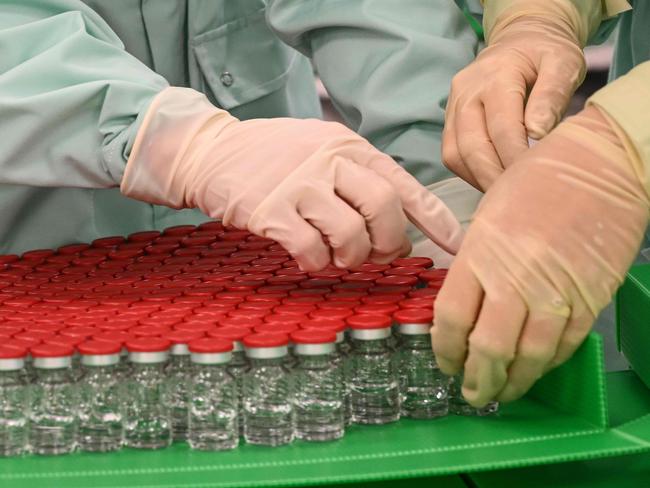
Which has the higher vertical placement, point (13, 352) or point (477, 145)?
point (477, 145)

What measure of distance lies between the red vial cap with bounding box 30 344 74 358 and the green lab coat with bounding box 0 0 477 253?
18.9 inches

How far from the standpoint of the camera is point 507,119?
1891mm

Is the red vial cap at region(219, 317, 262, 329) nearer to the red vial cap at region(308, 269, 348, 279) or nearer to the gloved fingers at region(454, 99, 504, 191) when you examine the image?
the red vial cap at region(308, 269, 348, 279)

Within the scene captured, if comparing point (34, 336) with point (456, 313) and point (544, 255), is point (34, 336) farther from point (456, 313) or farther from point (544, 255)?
point (544, 255)

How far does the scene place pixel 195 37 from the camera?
2465mm

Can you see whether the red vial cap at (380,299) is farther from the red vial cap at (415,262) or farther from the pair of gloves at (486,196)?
the red vial cap at (415,262)

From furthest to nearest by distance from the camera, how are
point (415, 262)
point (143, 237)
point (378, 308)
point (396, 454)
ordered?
point (143, 237) < point (415, 262) < point (378, 308) < point (396, 454)

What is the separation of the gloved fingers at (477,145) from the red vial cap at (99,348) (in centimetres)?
81

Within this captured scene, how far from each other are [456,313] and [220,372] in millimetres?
352

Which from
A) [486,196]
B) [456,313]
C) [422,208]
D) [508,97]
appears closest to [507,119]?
[508,97]

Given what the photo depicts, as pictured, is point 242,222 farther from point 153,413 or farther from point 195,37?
point 195,37

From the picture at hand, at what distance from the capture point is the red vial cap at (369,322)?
149 cm

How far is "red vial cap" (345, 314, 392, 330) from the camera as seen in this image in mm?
1492

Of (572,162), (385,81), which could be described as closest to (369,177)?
(572,162)
